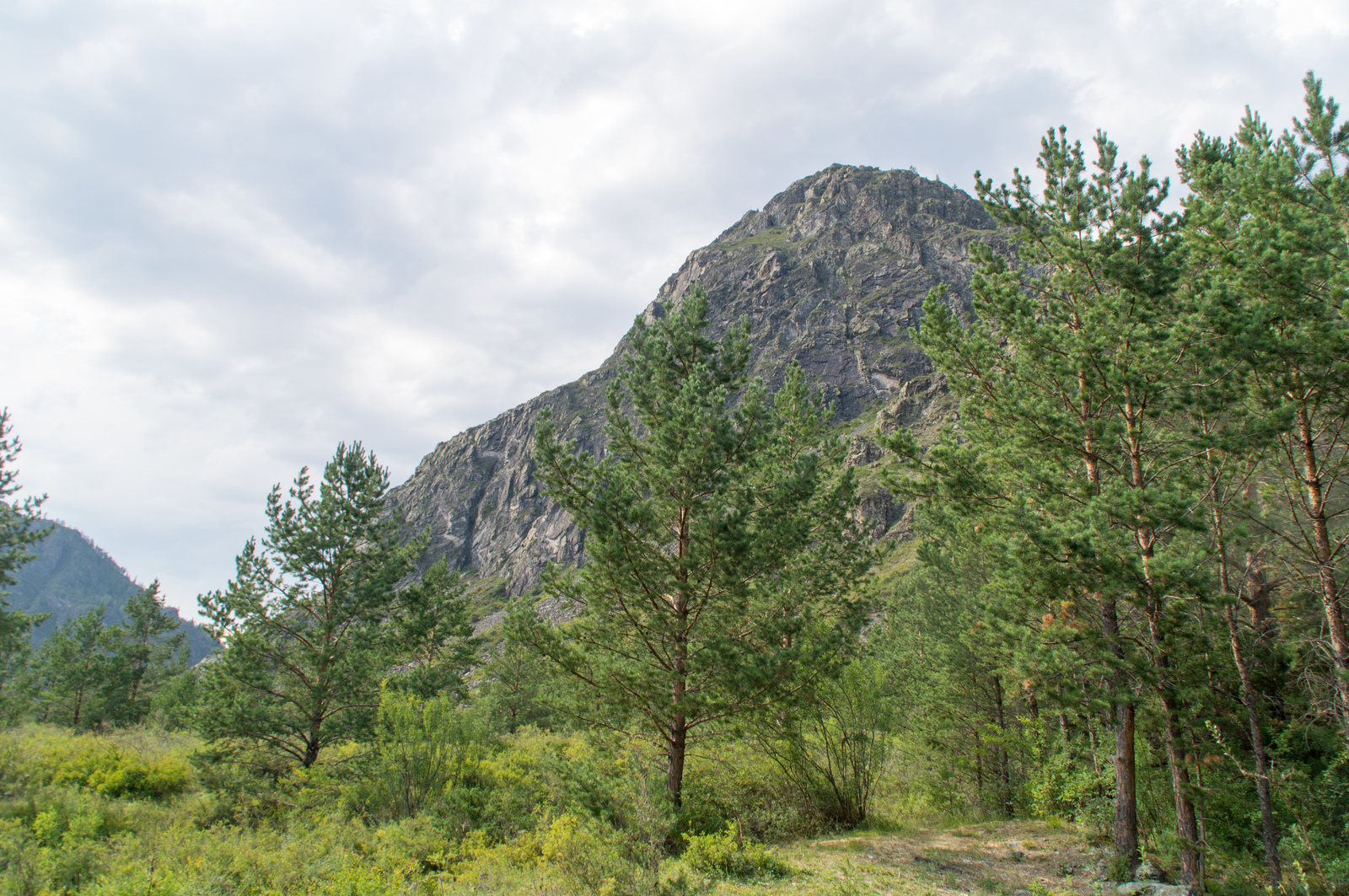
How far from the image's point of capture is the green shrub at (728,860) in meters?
7.90

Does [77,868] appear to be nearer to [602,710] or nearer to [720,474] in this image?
[602,710]

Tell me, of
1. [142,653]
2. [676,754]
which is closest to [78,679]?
[142,653]

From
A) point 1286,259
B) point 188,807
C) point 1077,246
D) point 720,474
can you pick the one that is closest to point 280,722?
point 188,807

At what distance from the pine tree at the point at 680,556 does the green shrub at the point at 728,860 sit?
1.42 m

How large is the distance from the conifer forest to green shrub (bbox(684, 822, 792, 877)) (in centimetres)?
9

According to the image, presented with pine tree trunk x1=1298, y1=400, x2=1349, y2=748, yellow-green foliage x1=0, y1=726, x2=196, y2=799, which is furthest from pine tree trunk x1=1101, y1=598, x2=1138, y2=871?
yellow-green foliage x1=0, y1=726, x2=196, y2=799

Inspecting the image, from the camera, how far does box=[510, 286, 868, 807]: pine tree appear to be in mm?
9484

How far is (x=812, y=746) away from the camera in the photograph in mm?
12711

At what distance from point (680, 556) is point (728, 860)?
4516 millimetres

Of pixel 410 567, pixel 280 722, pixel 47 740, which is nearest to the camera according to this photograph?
A: pixel 280 722

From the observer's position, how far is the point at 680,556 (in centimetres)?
1015

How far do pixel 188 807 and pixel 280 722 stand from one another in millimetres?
2162

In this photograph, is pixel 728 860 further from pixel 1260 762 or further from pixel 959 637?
pixel 1260 762

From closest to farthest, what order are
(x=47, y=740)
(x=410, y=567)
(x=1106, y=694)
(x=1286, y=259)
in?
1. (x=1286, y=259)
2. (x=1106, y=694)
3. (x=47, y=740)
4. (x=410, y=567)
